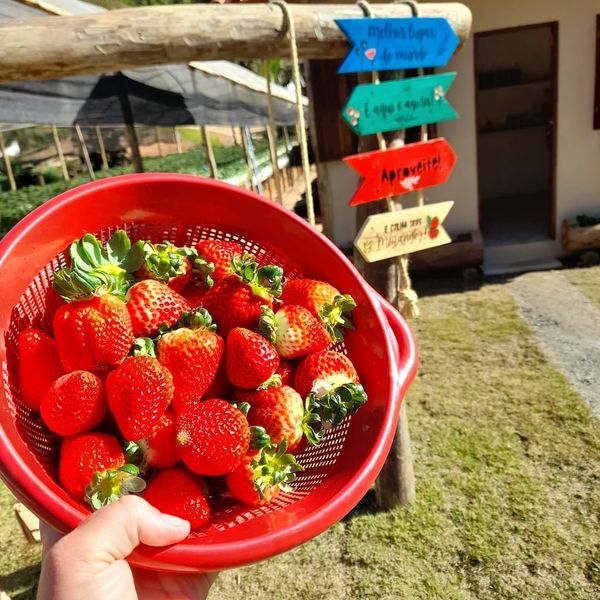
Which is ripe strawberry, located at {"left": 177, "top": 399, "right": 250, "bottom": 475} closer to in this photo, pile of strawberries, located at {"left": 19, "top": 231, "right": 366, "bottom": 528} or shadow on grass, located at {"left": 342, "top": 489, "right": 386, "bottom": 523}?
pile of strawberries, located at {"left": 19, "top": 231, "right": 366, "bottom": 528}

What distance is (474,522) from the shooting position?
8.09 feet

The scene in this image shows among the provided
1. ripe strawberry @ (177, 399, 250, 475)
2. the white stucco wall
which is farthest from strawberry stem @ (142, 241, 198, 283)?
the white stucco wall

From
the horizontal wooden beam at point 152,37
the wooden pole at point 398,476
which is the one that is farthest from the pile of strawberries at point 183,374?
the wooden pole at point 398,476

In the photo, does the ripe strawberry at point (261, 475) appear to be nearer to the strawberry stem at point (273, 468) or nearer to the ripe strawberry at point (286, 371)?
the strawberry stem at point (273, 468)

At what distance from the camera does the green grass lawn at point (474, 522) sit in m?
2.23

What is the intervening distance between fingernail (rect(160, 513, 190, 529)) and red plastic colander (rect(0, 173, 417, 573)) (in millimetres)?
29

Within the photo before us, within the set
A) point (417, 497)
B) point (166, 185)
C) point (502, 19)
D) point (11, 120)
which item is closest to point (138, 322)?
point (166, 185)

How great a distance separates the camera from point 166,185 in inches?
45.6

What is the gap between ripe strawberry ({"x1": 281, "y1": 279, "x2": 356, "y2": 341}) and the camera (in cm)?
121

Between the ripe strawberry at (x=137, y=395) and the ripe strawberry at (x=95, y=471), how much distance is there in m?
0.05

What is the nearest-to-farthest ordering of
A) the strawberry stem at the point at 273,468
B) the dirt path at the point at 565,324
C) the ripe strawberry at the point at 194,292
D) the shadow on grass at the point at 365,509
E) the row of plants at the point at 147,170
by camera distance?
the strawberry stem at the point at 273,468
the ripe strawberry at the point at 194,292
the shadow on grass at the point at 365,509
the dirt path at the point at 565,324
the row of plants at the point at 147,170

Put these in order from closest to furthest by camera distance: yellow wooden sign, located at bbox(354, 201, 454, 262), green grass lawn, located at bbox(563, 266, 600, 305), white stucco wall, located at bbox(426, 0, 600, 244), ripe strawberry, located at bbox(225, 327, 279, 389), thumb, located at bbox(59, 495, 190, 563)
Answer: thumb, located at bbox(59, 495, 190, 563)
ripe strawberry, located at bbox(225, 327, 279, 389)
yellow wooden sign, located at bbox(354, 201, 454, 262)
green grass lawn, located at bbox(563, 266, 600, 305)
white stucco wall, located at bbox(426, 0, 600, 244)

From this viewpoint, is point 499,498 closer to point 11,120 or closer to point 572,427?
point 572,427

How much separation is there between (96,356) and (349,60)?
129cm
